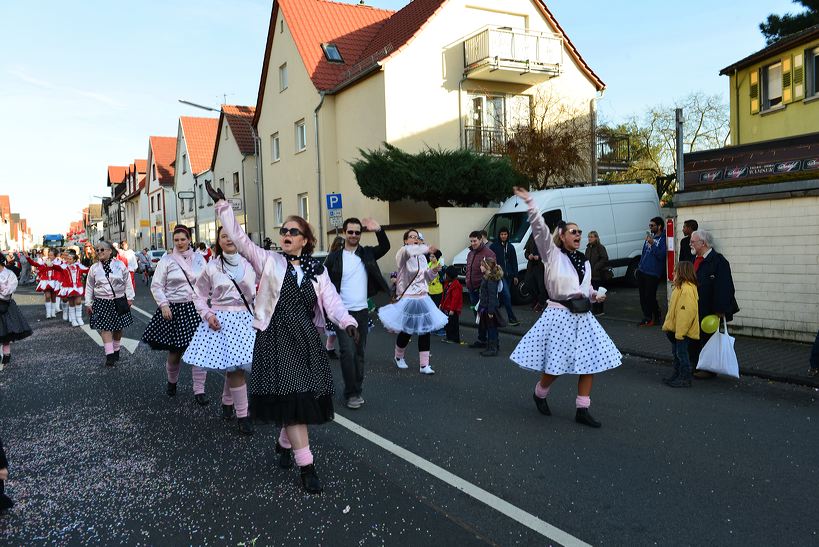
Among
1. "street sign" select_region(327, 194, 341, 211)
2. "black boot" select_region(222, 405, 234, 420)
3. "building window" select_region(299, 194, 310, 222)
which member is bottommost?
"black boot" select_region(222, 405, 234, 420)

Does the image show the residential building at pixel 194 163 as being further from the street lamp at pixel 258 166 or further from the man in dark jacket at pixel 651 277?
the man in dark jacket at pixel 651 277

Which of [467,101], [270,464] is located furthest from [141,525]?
[467,101]

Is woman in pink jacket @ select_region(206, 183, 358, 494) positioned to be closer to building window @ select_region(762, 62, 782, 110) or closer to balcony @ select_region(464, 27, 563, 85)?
balcony @ select_region(464, 27, 563, 85)

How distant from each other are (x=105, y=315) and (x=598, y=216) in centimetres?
1174

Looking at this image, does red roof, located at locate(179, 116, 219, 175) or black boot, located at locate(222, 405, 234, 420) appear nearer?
black boot, located at locate(222, 405, 234, 420)

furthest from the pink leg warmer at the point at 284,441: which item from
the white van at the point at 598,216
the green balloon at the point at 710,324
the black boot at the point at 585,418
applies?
the white van at the point at 598,216

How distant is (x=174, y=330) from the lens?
7012 millimetres

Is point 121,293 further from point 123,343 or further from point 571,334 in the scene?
point 571,334

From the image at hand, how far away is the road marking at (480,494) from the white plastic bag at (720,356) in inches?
165

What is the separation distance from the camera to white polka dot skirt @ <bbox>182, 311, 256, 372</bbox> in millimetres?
5609

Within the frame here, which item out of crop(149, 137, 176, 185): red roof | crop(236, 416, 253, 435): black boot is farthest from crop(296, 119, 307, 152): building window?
crop(149, 137, 176, 185): red roof

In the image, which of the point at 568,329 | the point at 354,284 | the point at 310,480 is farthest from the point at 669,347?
the point at 310,480

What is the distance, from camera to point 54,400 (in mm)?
7258

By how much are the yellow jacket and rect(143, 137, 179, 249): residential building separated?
49268mm
